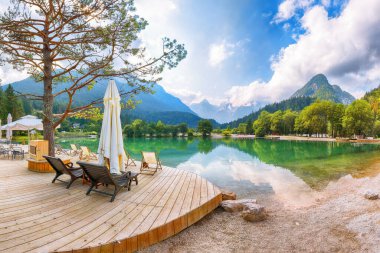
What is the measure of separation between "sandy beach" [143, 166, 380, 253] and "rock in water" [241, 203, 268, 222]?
0.12 m

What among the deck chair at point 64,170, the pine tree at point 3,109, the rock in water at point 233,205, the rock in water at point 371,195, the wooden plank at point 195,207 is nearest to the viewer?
the wooden plank at point 195,207

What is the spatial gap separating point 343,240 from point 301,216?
1.62 meters

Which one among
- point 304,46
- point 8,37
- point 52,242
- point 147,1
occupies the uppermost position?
point 304,46

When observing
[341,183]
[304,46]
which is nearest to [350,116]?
[304,46]

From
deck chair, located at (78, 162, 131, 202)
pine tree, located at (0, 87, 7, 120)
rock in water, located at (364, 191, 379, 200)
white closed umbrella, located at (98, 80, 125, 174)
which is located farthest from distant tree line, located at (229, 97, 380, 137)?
pine tree, located at (0, 87, 7, 120)

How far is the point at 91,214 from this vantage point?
12.6 feet

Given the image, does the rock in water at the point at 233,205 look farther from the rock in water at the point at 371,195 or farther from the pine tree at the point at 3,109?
the pine tree at the point at 3,109

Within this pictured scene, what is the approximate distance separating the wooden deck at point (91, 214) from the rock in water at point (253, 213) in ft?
2.38

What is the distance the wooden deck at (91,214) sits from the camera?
290 cm

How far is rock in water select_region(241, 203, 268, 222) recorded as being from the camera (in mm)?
4957

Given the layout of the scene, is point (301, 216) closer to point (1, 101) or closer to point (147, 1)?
point (147, 1)

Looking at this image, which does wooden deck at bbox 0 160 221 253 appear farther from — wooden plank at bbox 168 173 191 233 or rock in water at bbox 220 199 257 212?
rock in water at bbox 220 199 257 212

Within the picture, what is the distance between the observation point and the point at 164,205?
450 cm

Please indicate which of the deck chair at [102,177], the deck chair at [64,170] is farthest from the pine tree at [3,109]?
the deck chair at [102,177]
